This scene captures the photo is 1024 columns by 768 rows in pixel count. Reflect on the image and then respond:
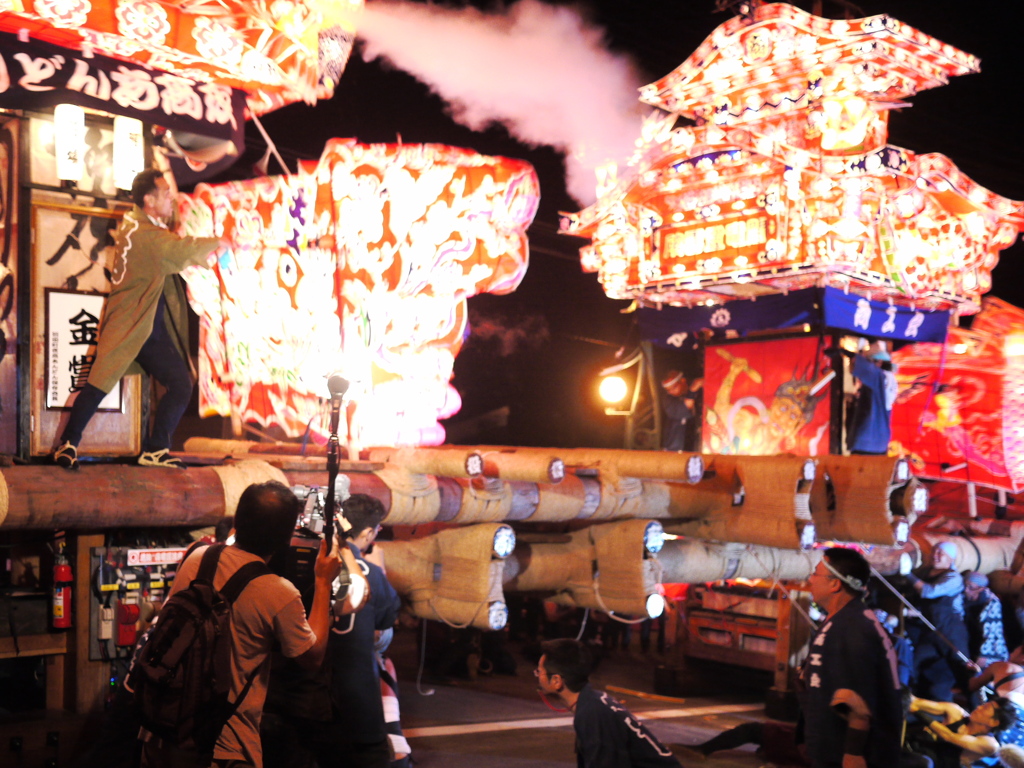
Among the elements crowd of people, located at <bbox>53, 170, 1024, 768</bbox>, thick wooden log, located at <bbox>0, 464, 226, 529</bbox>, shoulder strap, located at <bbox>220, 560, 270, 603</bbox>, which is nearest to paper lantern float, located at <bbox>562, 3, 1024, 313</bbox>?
crowd of people, located at <bbox>53, 170, 1024, 768</bbox>

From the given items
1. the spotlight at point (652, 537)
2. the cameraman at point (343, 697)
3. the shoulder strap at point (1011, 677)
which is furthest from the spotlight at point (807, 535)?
the cameraman at point (343, 697)

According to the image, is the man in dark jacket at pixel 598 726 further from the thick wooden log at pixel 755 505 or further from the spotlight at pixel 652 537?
the thick wooden log at pixel 755 505

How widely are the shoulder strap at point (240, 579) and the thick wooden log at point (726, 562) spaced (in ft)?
17.9

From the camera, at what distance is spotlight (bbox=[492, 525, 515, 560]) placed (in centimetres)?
703

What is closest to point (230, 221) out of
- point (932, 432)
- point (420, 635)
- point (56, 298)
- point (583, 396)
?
point (56, 298)

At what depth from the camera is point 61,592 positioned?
20.4 ft

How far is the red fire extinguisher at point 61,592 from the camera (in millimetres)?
6188

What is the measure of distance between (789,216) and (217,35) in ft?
20.9

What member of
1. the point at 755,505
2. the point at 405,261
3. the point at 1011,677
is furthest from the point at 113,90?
the point at 1011,677

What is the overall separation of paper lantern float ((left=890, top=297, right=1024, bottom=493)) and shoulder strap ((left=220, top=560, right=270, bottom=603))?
10018mm

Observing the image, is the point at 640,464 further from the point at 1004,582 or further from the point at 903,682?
the point at 1004,582

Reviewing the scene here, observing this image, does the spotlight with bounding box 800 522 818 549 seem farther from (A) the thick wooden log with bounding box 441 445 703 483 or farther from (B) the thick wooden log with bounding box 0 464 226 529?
(B) the thick wooden log with bounding box 0 464 226 529

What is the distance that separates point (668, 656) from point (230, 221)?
7.70 m

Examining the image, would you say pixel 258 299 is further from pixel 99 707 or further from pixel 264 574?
pixel 264 574
